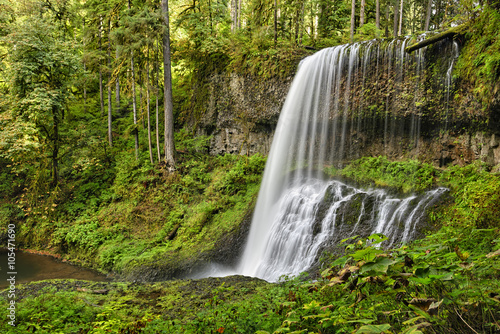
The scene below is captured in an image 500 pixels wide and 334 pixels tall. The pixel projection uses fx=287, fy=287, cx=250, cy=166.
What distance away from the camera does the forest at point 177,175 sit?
3.98 m

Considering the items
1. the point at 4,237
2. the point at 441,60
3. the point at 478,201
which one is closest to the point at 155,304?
the point at 478,201

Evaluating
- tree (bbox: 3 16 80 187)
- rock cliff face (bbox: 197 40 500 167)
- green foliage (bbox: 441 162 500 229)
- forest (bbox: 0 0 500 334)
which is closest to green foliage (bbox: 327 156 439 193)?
forest (bbox: 0 0 500 334)

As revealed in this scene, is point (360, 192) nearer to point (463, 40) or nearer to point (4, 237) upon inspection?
point (463, 40)

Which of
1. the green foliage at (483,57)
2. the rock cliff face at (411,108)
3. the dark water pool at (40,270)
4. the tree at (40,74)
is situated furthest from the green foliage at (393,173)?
the tree at (40,74)

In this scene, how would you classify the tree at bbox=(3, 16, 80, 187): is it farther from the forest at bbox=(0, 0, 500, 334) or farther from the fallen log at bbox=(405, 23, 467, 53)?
the fallen log at bbox=(405, 23, 467, 53)

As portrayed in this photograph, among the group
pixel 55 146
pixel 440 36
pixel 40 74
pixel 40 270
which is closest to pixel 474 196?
pixel 440 36

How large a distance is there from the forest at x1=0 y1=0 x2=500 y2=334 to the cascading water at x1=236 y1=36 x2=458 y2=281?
0.52 metres

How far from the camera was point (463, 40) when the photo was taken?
8.18 meters

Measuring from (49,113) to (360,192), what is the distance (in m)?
12.7

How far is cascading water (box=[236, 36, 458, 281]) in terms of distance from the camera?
7195 mm

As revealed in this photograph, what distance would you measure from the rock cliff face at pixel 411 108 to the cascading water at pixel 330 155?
0.11 feet

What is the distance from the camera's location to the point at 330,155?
11.3 metres

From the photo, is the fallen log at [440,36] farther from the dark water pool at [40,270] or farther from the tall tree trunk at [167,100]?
the dark water pool at [40,270]

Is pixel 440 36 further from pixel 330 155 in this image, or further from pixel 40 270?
pixel 40 270
